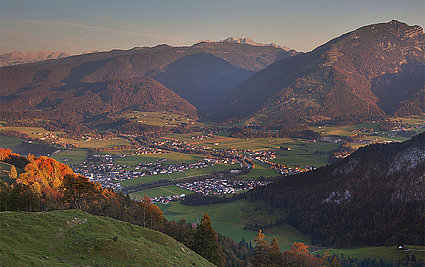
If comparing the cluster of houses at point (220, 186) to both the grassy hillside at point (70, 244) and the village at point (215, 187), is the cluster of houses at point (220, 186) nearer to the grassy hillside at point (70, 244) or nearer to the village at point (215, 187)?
the village at point (215, 187)

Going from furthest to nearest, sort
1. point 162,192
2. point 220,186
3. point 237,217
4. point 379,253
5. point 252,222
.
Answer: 1. point 220,186
2. point 162,192
3. point 237,217
4. point 252,222
5. point 379,253

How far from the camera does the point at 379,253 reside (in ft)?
317

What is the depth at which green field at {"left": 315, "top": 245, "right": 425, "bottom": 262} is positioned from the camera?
91.7 meters

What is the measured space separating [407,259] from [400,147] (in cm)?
6672

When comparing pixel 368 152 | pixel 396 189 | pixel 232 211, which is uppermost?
pixel 368 152

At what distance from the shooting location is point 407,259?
293 feet

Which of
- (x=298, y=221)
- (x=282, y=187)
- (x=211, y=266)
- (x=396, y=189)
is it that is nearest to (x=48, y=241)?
(x=211, y=266)

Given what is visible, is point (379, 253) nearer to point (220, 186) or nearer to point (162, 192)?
point (220, 186)

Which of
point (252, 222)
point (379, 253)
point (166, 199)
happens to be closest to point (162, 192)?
point (166, 199)

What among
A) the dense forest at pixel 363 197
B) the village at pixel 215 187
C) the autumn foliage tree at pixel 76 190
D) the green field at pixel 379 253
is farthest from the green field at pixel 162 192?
the autumn foliage tree at pixel 76 190

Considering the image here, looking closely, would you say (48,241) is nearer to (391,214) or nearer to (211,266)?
(211,266)

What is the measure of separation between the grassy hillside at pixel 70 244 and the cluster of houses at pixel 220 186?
132026 millimetres

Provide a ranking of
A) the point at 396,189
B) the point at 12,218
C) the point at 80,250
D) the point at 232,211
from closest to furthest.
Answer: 1. the point at 80,250
2. the point at 12,218
3. the point at 396,189
4. the point at 232,211

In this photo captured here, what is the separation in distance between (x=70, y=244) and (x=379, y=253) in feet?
294
